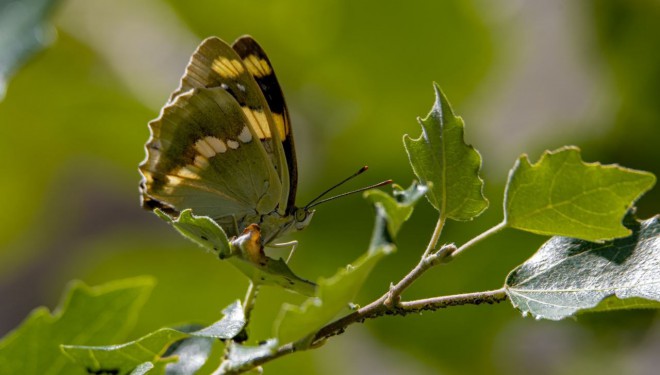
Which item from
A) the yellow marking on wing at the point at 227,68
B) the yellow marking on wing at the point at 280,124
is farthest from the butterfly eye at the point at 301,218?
the yellow marking on wing at the point at 227,68

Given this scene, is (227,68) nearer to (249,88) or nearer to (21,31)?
(249,88)

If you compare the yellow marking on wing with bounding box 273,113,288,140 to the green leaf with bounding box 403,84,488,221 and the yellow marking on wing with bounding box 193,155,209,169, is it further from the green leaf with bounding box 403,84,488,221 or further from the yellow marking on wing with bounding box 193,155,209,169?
the green leaf with bounding box 403,84,488,221

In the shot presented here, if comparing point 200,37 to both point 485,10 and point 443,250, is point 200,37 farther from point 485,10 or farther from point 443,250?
point 443,250

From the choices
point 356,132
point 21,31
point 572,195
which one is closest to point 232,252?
point 572,195

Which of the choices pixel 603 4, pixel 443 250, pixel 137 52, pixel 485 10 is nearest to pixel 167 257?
pixel 137 52

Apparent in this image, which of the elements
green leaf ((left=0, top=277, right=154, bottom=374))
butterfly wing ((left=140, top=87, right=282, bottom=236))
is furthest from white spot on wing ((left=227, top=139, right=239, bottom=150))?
green leaf ((left=0, top=277, right=154, bottom=374))
